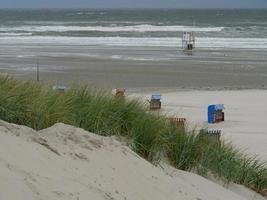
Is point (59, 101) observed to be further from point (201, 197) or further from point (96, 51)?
point (96, 51)

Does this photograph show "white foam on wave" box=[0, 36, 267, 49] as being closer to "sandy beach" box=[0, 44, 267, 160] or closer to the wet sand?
"sandy beach" box=[0, 44, 267, 160]

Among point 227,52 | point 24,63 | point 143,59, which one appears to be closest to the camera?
point 24,63

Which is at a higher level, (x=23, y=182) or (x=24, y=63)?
(x=23, y=182)

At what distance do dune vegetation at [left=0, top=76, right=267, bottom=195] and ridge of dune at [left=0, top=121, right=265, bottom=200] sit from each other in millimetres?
304

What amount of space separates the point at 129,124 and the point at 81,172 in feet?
5.52

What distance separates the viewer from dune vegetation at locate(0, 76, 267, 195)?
557 centimetres

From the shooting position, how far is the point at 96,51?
3462cm

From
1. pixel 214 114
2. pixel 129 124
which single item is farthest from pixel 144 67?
pixel 129 124

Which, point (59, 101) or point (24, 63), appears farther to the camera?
point (24, 63)

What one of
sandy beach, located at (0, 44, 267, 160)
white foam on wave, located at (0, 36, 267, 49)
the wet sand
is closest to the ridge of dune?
sandy beach, located at (0, 44, 267, 160)

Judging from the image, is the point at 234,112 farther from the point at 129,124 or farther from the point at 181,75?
the point at 129,124

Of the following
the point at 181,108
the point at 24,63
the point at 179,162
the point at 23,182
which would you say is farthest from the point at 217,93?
the point at 23,182

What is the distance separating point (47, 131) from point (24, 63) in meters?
21.3

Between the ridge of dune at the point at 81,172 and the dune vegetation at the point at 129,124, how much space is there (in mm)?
304
